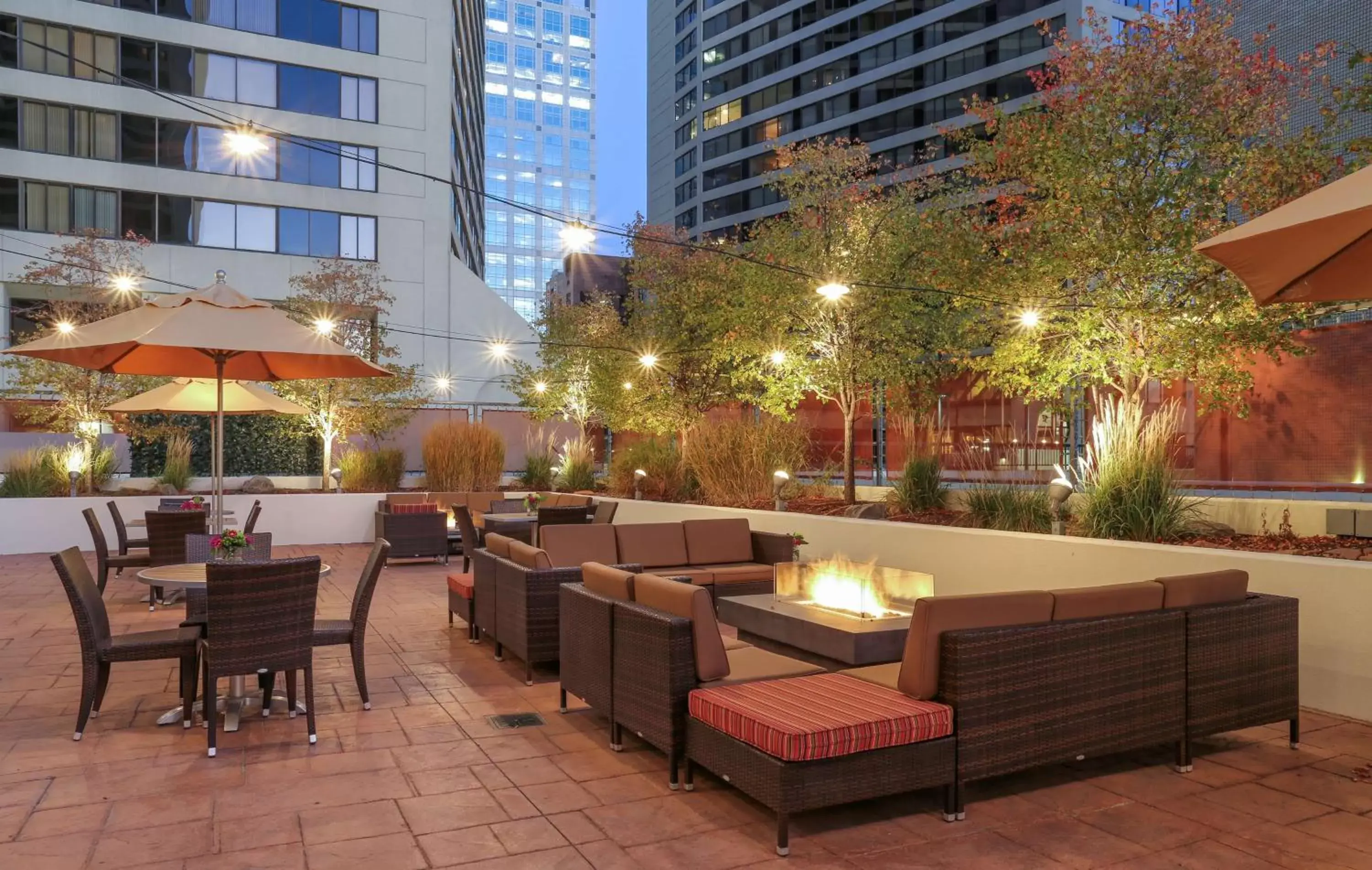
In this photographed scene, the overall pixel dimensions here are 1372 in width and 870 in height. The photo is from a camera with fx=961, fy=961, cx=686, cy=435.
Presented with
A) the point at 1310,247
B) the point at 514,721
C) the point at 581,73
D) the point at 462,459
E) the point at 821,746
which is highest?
the point at 581,73

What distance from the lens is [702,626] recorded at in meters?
3.64

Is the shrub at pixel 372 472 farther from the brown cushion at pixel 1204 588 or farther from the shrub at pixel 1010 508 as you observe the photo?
the brown cushion at pixel 1204 588

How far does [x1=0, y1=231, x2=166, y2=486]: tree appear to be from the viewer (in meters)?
13.5

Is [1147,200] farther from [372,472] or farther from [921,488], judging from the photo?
[372,472]

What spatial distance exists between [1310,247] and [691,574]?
4.62 meters

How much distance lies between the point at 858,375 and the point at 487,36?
288 ft

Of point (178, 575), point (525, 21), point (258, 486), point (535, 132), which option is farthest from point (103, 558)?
point (525, 21)

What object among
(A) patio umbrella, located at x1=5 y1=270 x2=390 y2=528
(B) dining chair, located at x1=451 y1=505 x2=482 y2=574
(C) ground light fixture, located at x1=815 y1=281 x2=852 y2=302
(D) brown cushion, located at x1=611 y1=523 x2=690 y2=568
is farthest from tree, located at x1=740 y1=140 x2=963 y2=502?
(A) patio umbrella, located at x1=5 y1=270 x2=390 y2=528

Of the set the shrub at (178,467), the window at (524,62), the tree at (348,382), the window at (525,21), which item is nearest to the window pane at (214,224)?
the tree at (348,382)

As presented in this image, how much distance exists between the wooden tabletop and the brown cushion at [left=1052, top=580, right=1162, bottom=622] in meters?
3.14

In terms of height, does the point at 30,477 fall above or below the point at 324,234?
below

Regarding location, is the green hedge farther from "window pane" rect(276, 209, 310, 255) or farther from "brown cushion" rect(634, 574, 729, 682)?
"brown cushion" rect(634, 574, 729, 682)

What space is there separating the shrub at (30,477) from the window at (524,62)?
84650 mm

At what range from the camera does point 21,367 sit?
13.5 meters
